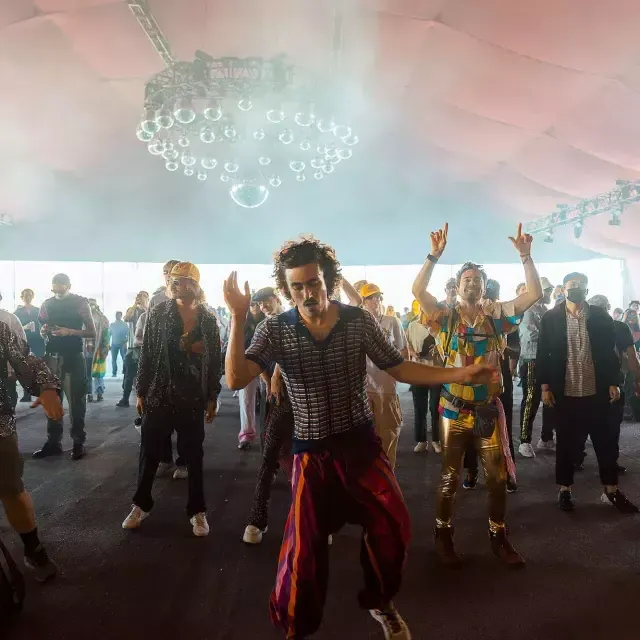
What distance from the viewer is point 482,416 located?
109 inches

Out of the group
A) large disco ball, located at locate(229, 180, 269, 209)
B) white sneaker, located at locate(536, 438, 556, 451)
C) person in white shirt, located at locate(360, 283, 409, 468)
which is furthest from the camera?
large disco ball, located at locate(229, 180, 269, 209)

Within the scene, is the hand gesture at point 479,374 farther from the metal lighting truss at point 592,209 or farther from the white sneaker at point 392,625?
the metal lighting truss at point 592,209

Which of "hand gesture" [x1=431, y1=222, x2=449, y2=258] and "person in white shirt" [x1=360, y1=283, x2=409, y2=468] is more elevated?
"hand gesture" [x1=431, y1=222, x2=449, y2=258]

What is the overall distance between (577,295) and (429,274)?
1.56 metres

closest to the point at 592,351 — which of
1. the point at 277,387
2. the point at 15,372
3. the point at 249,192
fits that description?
the point at 277,387

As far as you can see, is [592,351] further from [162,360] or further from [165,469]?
[165,469]

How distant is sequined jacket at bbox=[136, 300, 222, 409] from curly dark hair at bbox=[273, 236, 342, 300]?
127cm

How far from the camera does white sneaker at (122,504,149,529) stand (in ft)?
A: 11.1

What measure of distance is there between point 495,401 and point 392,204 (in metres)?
13.6

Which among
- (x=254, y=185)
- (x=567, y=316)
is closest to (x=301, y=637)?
(x=567, y=316)

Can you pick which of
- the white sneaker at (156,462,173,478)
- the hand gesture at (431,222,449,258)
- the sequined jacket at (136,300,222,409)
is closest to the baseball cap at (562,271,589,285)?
the hand gesture at (431,222,449,258)

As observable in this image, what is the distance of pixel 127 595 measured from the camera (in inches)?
101

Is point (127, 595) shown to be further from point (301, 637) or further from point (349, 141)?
point (349, 141)

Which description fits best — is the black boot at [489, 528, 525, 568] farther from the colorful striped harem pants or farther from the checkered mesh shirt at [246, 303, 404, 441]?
the checkered mesh shirt at [246, 303, 404, 441]
